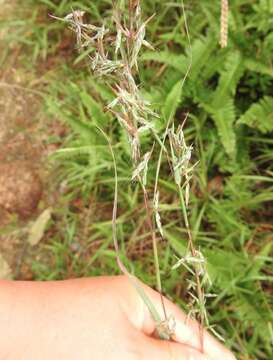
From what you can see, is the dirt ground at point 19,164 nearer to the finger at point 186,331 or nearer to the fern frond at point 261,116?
the fern frond at point 261,116

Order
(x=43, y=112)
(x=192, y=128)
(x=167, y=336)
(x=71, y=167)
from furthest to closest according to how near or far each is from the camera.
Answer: (x=43, y=112)
(x=71, y=167)
(x=192, y=128)
(x=167, y=336)

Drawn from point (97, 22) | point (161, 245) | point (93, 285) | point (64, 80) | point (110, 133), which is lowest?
point (161, 245)

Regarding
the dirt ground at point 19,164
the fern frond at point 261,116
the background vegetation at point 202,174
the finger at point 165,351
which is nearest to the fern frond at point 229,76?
the background vegetation at point 202,174

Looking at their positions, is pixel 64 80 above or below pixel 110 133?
above

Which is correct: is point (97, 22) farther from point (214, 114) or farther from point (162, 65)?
point (214, 114)

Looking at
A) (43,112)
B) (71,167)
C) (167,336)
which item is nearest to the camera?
(167,336)

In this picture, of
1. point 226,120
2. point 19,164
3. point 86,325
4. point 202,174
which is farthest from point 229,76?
point 86,325

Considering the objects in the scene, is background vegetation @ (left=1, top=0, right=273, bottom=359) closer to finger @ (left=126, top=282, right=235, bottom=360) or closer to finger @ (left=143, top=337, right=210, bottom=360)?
finger @ (left=126, top=282, right=235, bottom=360)

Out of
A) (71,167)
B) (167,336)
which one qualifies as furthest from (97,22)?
(167,336)
